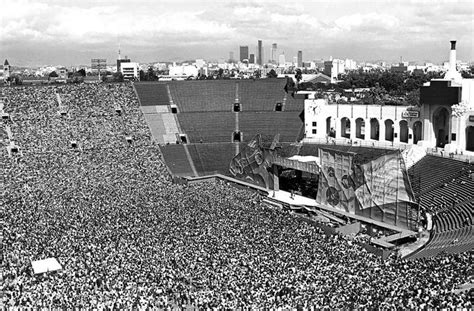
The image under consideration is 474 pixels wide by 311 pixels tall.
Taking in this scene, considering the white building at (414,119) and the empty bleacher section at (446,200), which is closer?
the empty bleacher section at (446,200)

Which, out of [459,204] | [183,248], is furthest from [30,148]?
[459,204]

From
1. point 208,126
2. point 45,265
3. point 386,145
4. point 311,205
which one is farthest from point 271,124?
point 45,265

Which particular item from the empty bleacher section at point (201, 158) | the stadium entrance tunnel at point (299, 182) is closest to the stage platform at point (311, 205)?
the stadium entrance tunnel at point (299, 182)

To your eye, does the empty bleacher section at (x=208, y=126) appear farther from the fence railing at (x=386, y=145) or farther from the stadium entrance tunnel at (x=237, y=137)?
the fence railing at (x=386, y=145)

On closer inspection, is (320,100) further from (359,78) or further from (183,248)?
(359,78)

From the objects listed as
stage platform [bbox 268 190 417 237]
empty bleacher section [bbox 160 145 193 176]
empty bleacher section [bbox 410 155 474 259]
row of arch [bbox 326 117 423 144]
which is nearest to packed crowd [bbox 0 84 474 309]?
stage platform [bbox 268 190 417 237]

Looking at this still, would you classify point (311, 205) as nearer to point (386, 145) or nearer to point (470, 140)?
point (386, 145)
